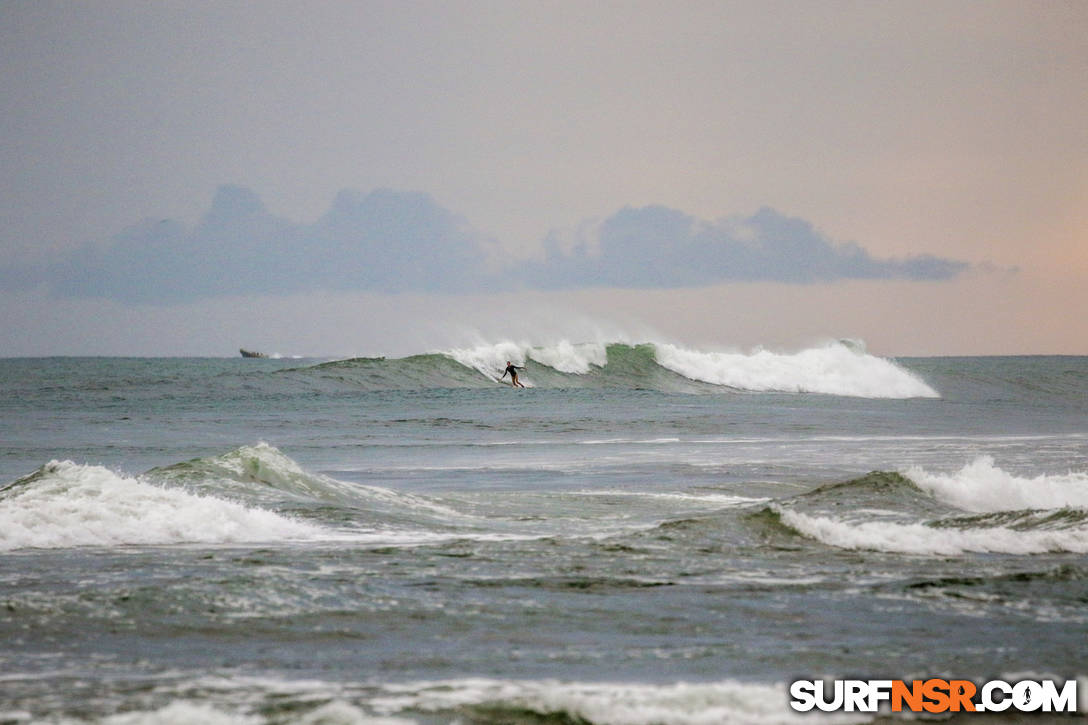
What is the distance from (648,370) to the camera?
50.5m

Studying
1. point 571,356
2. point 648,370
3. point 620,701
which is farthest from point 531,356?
point 620,701

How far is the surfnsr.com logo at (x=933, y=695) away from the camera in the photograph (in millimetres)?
4609

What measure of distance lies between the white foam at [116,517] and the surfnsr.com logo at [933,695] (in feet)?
18.8

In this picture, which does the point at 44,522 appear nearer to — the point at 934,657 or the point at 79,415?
the point at 934,657

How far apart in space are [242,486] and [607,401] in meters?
24.7

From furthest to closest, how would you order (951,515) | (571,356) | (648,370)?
(571,356)
(648,370)
(951,515)

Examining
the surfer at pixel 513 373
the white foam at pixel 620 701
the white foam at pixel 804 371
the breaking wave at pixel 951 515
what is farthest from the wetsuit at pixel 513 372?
the white foam at pixel 620 701

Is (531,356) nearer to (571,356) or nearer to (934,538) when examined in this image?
(571,356)

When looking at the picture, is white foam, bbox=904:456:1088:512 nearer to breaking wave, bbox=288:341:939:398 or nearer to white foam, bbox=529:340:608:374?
breaking wave, bbox=288:341:939:398

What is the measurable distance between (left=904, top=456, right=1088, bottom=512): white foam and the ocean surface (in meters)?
0.04

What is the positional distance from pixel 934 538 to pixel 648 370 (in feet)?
136

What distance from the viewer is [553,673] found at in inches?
204

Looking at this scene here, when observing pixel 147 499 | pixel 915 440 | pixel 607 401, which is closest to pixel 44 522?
pixel 147 499

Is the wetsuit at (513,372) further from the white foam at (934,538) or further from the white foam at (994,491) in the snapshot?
the white foam at (934,538)
